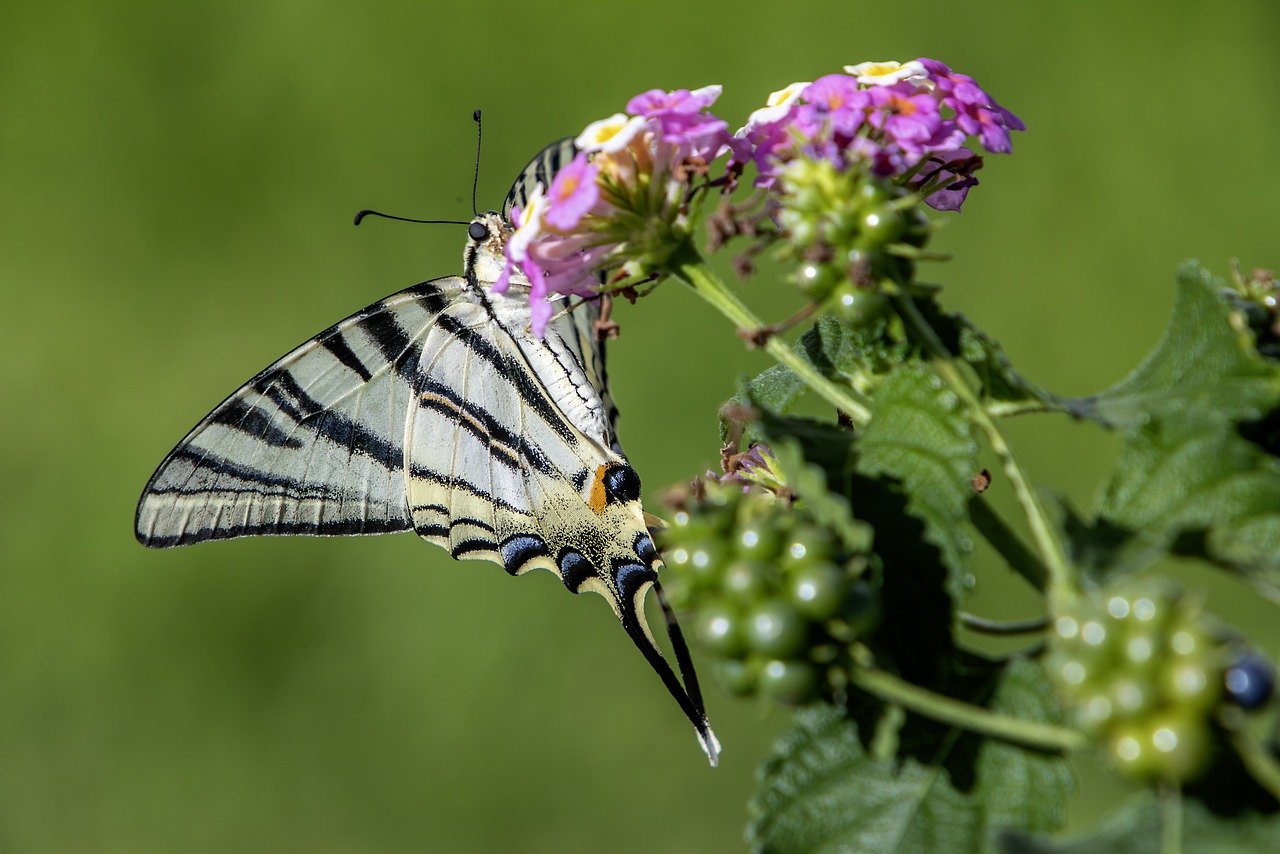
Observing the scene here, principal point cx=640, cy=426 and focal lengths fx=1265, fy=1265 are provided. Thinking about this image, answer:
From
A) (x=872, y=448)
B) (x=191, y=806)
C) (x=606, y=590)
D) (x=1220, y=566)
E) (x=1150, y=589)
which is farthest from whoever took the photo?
(x=191, y=806)

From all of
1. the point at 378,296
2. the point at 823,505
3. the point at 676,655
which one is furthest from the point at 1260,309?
the point at 378,296

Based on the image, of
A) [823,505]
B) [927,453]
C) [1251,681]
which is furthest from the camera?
[927,453]

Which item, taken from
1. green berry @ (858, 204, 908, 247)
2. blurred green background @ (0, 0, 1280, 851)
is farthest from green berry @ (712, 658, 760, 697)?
blurred green background @ (0, 0, 1280, 851)

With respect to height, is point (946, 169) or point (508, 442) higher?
point (946, 169)

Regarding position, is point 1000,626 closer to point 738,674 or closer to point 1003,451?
point 1003,451

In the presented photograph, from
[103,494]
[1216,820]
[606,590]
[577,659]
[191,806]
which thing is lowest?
[191,806]

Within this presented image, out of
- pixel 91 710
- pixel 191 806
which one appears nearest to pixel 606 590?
pixel 191 806

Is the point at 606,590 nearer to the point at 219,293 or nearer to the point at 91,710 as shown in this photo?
the point at 91,710
